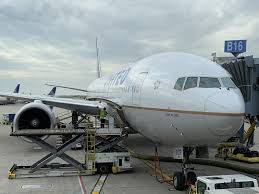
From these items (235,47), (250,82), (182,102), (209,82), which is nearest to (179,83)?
(182,102)

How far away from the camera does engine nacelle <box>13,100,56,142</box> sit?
1614 cm

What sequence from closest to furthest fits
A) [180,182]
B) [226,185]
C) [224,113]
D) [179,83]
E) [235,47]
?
[224,113] < [226,185] < [179,83] < [180,182] < [235,47]

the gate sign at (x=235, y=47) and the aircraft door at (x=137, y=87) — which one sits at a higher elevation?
the gate sign at (x=235, y=47)

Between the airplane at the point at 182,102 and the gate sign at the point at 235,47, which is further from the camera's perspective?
the gate sign at the point at 235,47

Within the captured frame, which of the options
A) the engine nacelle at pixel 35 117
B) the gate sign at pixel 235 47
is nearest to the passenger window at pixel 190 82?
the gate sign at pixel 235 47

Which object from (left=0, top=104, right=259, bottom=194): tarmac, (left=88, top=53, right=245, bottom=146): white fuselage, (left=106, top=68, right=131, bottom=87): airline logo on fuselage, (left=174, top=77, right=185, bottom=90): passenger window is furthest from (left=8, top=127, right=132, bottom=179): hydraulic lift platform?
(left=174, top=77, right=185, bottom=90): passenger window

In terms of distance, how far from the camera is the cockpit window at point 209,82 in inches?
372

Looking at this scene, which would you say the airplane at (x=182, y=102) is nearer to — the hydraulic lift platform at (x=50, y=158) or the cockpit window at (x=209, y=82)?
the cockpit window at (x=209, y=82)

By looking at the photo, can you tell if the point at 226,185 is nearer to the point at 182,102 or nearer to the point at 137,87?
the point at 182,102

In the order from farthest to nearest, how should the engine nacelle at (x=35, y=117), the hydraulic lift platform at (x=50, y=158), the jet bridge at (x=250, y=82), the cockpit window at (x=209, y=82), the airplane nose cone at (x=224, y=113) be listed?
the engine nacelle at (x=35, y=117), the hydraulic lift platform at (x=50, y=158), the jet bridge at (x=250, y=82), the cockpit window at (x=209, y=82), the airplane nose cone at (x=224, y=113)

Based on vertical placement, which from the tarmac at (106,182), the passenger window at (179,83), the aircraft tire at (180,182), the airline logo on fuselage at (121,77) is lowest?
the tarmac at (106,182)

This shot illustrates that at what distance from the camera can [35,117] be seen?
16.5 meters

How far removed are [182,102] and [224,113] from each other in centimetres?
122

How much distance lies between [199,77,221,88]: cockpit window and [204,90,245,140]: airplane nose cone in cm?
42
